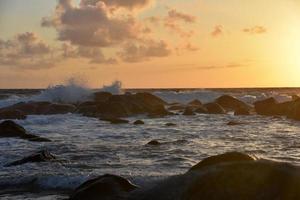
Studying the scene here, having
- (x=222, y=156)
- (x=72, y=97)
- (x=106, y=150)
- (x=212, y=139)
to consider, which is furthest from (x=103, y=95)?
(x=222, y=156)

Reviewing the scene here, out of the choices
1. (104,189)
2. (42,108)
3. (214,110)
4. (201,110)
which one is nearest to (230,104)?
(214,110)

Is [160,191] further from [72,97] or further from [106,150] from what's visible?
[72,97]

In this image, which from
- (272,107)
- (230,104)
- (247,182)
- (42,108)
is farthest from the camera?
(230,104)

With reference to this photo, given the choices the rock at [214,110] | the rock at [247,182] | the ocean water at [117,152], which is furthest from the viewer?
the rock at [214,110]

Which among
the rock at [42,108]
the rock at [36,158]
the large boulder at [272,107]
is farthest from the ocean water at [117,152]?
the large boulder at [272,107]

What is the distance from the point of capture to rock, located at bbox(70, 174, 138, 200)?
8538 mm

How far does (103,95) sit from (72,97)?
239 inches

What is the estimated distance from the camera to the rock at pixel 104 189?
8.54 meters

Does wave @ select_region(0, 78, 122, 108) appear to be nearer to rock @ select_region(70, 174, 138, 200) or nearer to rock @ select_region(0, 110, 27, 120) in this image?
rock @ select_region(0, 110, 27, 120)

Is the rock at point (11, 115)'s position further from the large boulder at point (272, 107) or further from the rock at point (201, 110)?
the large boulder at point (272, 107)

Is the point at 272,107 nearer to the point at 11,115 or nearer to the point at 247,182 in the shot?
the point at 11,115

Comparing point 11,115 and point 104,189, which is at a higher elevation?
point 104,189

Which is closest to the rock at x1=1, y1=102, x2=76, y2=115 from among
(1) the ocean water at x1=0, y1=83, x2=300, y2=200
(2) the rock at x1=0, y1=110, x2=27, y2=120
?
(2) the rock at x1=0, y1=110, x2=27, y2=120

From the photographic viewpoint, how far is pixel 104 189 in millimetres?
8820
